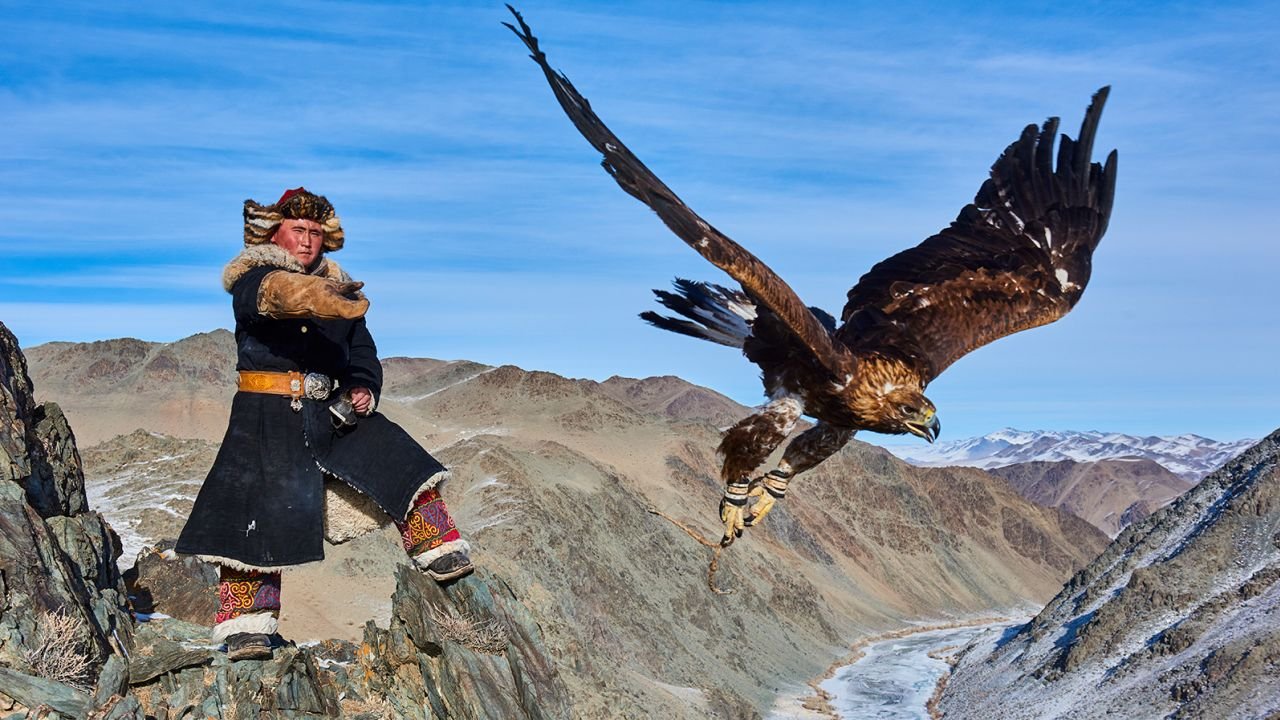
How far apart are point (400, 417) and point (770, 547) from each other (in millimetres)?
24330

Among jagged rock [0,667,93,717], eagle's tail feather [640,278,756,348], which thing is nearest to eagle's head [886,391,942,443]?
eagle's tail feather [640,278,756,348]

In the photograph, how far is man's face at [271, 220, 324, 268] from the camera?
7.16 metres

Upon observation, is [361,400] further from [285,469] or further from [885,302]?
[885,302]

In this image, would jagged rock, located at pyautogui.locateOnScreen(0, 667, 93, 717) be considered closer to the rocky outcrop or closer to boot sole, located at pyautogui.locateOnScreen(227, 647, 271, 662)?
boot sole, located at pyautogui.locateOnScreen(227, 647, 271, 662)

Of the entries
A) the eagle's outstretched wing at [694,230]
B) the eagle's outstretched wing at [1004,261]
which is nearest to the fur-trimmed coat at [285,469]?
the eagle's outstretched wing at [694,230]

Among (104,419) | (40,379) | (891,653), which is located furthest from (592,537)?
(40,379)

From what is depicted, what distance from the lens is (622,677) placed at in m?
33.8

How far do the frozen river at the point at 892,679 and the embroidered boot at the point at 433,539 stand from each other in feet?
146

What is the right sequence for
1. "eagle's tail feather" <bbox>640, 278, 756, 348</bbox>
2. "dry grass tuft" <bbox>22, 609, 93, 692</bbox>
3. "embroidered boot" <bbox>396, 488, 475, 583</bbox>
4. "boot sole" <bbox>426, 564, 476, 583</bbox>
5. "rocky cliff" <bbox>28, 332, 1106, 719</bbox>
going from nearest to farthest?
1. "eagle's tail feather" <bbox>640, 278, 756, 348</bbox>
2. "embroidered boot" <bbox>396, 488, 475, 583</bbox>
3. "boot sole" <bbox>426, 564, 476, 583</bbox>
4. "dry grass tuft" <bbox>22, 609, 93, 692</bbox>
5. "rocky cliff" <bbox>28, 332, 1106, 719</bbox>

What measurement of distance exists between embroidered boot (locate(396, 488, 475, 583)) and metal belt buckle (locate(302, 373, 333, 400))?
872mm

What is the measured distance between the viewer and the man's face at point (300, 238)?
23.5ft

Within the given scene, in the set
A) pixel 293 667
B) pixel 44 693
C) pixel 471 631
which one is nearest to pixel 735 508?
pixel 471 631

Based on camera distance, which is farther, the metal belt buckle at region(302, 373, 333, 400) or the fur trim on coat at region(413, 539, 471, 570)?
the fur trim on coat at region(413, 539, 471, 570)

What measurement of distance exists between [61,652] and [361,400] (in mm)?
3083
